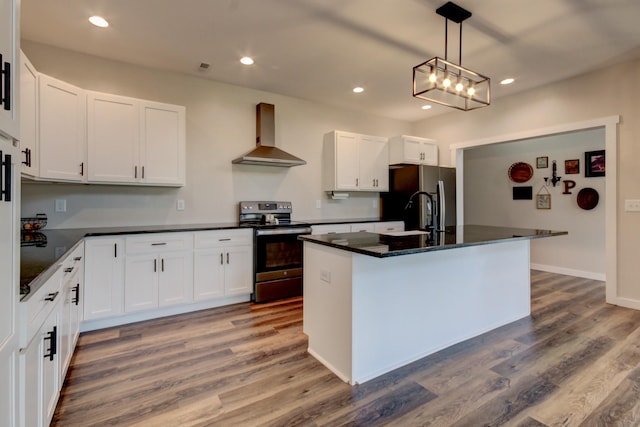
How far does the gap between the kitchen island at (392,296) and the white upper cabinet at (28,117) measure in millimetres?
2183

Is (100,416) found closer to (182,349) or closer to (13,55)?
(182,349)

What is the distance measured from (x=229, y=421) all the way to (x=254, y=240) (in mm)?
2132

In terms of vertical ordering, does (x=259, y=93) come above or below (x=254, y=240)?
above

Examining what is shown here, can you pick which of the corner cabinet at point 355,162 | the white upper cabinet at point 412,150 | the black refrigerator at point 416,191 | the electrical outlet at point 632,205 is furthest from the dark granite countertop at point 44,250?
the electrical outlet at point 632,205

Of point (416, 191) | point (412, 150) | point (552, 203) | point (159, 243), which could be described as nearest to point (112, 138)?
point (159, 243)

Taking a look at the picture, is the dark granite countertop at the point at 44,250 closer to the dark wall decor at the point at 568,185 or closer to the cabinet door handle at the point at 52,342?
the cabinet door handle at the point at 52,342

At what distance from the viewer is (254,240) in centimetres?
367

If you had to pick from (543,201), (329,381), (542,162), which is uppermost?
(542,162)

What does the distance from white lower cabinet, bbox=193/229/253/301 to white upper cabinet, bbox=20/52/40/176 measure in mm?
1412

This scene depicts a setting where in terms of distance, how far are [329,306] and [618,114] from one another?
12.6 ft

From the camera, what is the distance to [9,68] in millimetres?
1118

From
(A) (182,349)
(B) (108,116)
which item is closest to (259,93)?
(B) (108,116)

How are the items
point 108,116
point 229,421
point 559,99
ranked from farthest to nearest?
point 559,99, point 108,116, point 229,421

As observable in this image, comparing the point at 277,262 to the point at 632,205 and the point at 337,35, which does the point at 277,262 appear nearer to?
the point at 337,35
